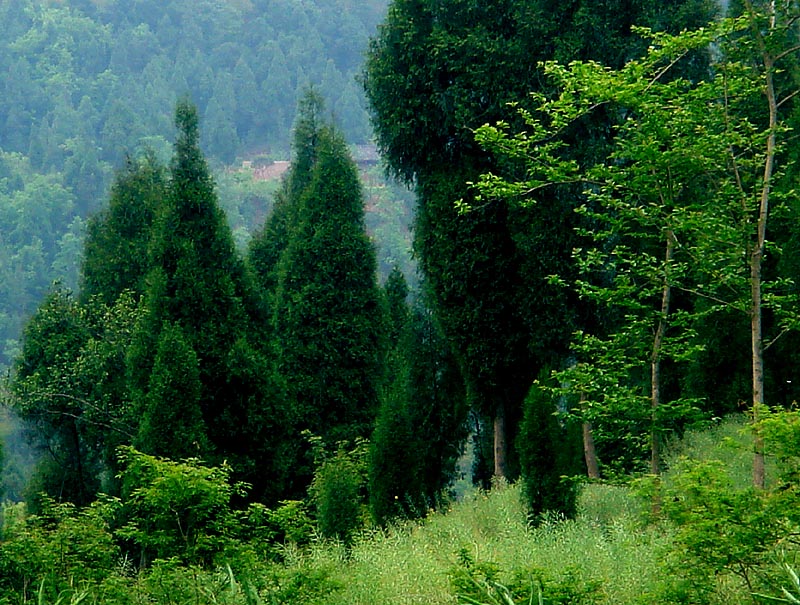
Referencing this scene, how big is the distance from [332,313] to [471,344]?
4.48 metres

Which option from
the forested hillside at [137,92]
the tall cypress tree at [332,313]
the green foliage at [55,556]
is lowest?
the green foliage at [55,556]

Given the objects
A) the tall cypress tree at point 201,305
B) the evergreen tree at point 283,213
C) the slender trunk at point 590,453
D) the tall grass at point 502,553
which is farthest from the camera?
the evergreen tree at point 283,213

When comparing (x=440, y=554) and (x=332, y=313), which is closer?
(x=440, y=554)

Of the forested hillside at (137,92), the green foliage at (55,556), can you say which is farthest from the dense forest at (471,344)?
the forested hillside at (137,92)

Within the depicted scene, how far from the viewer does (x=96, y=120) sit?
77.3 metres

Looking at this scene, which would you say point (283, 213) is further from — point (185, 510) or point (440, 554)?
point (440, 554)

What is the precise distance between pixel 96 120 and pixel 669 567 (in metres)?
77.1

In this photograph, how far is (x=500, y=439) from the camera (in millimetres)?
14562

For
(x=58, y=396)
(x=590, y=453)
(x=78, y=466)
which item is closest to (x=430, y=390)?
(x=590, y=453)

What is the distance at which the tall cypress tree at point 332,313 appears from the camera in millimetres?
17422

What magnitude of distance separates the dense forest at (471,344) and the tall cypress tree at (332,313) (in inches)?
2.1

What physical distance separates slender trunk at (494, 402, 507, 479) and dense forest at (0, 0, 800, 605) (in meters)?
0.05

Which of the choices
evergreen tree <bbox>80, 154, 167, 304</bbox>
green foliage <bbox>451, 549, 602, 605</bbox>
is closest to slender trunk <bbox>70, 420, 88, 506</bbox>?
evergreen tree <bbox>80, 154, 167, 304</bbox>

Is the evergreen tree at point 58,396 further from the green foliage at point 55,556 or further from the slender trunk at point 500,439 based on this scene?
the green foliage at point 55,556
